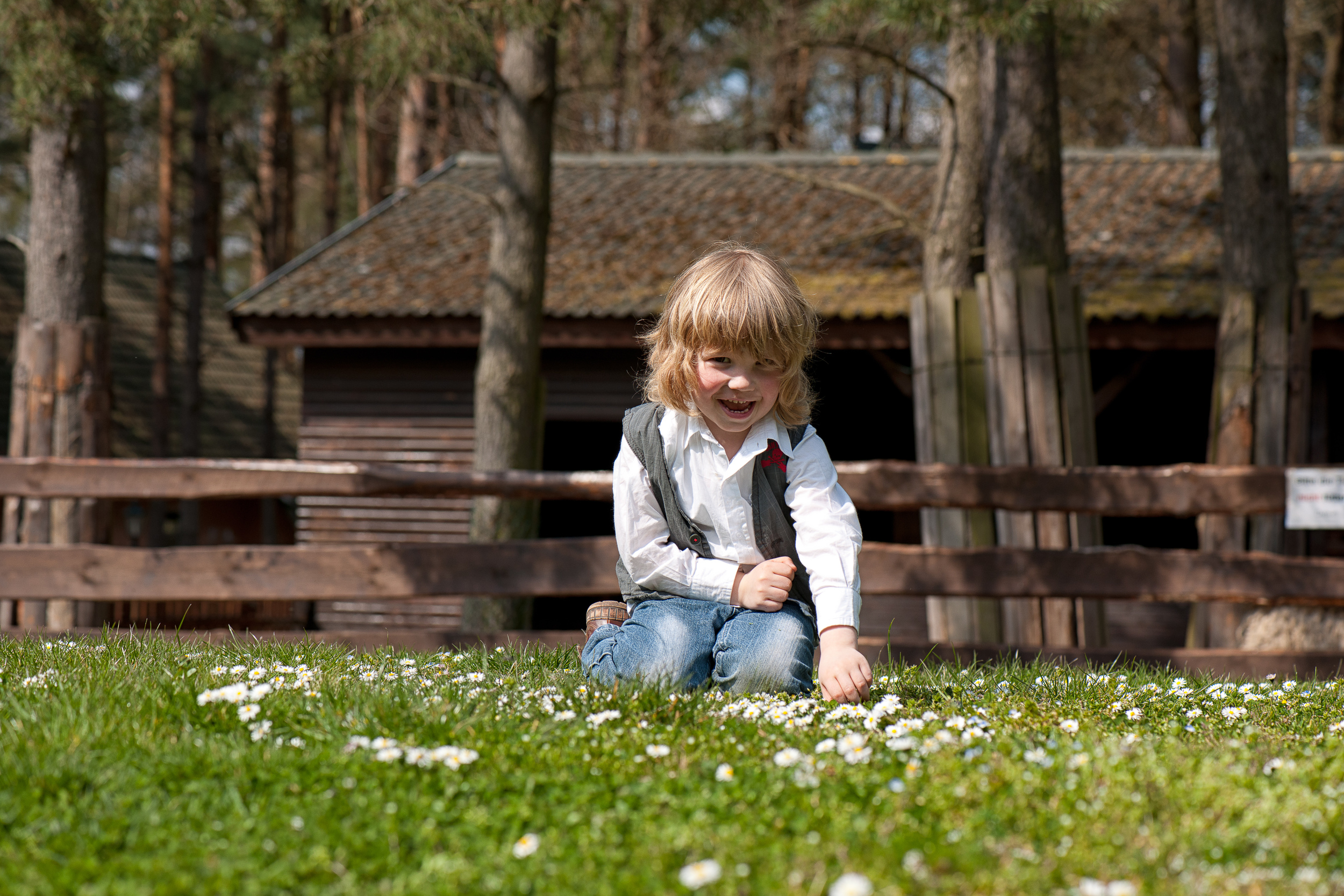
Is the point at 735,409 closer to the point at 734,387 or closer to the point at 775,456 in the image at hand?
the point at 734,387

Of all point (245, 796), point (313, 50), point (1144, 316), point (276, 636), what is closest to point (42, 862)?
point (245, 796)

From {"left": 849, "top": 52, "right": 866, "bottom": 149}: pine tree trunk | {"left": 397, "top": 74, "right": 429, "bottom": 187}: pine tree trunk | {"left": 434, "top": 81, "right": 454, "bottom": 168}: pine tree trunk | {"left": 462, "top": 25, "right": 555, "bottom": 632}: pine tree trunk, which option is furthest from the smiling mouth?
{"left": 849, "top": 52, "right": 866, "bottom": 149}: pine tree trunk

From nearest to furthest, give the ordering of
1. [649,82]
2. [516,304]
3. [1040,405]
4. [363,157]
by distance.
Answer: [1040,405] < [516,304] < [649,82] < [363,157]

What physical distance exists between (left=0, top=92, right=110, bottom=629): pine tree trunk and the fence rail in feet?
5.43

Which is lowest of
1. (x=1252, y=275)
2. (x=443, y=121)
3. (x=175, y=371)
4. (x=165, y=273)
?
(x=175, y=371)

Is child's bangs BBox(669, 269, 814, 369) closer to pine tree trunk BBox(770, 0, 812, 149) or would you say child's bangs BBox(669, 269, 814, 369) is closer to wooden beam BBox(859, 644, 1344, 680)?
wooden beam BBox(859, 644, 1344, 680)

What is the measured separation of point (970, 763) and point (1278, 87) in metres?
6.28

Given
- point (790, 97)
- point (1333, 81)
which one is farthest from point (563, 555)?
point (1333, 81)

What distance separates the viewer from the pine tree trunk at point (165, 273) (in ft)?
62.8

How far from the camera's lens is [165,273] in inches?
778

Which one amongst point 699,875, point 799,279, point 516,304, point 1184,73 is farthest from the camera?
point 1184,73

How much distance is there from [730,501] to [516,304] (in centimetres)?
451

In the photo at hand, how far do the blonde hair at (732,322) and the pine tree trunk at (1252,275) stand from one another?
403 cm

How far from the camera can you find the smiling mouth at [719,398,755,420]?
3553mm
